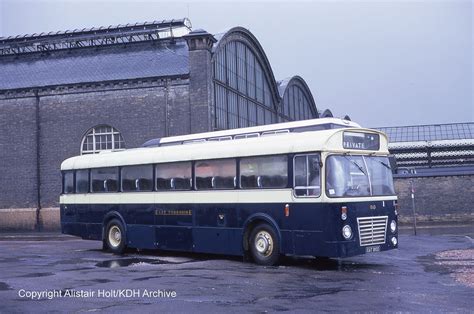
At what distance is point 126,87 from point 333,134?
1960 cm

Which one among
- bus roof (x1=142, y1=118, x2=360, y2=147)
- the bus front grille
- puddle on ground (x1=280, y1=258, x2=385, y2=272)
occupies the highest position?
bus roof (x1=142, y1=118, x2=360, y2=147)

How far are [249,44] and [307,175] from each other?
2433cm

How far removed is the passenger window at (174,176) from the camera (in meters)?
15.8

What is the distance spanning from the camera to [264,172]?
14.0 metres

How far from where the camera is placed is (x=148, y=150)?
669 inches

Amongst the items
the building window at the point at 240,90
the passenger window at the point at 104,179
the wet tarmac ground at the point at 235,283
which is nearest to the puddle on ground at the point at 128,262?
the wet tarmac ground at the point at 235,283

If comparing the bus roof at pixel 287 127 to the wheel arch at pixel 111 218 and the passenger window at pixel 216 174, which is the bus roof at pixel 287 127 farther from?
the wheel arch at pixel 111 218

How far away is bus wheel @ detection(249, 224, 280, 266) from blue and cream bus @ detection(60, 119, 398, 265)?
23 millimetres

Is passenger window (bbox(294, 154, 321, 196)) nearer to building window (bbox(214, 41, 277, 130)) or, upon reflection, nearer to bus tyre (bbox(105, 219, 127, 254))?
bus tyre (bbox(105, 219, 127, 254))

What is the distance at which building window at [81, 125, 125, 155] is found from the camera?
31453 millimetres

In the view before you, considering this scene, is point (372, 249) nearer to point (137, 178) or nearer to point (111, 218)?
point (137, 178)

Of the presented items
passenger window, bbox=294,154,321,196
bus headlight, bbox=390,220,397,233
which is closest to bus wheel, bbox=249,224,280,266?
passenger window, bbox=294,154,321,196

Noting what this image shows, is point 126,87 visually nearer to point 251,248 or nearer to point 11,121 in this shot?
point 11,121

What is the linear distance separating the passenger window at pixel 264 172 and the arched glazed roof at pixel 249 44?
16894mm
